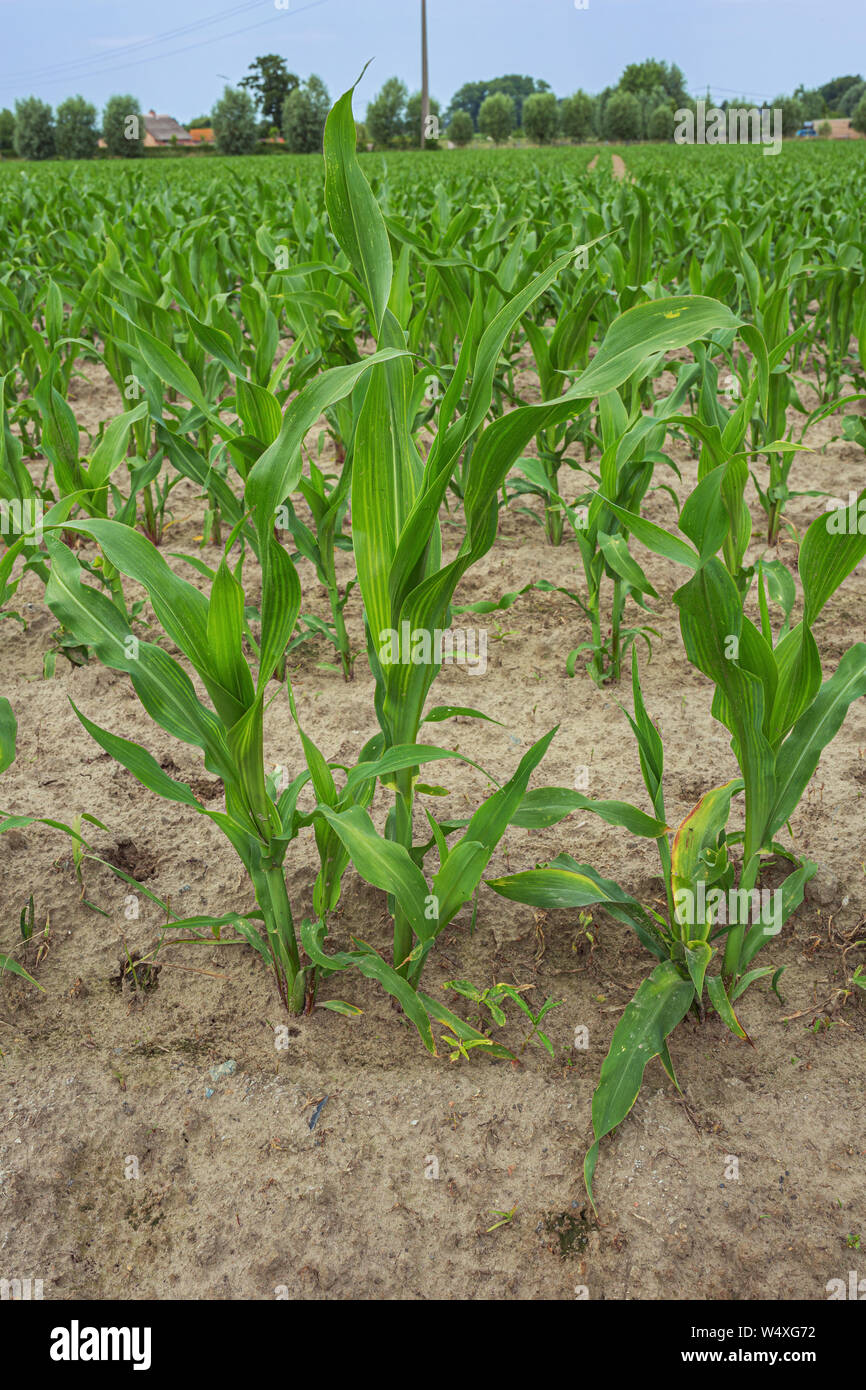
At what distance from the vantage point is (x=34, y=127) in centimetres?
4338

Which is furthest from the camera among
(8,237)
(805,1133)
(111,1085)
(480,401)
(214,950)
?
(8,237)

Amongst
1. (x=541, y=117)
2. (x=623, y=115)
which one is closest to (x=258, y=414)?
(x=541, y=117)

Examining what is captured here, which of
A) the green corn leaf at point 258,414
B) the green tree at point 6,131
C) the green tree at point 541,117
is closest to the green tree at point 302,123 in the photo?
the green tree at point 541,117

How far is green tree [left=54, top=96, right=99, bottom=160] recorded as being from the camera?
42.8m

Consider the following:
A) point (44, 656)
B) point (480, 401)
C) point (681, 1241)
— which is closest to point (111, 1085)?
point (681, 1241)

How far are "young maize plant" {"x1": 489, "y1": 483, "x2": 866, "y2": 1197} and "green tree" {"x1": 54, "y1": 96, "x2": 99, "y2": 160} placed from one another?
51063 mm

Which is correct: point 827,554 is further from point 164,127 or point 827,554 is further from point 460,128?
point 164,127

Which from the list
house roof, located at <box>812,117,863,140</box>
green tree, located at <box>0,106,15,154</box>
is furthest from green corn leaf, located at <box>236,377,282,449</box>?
green tree, located at <box>0,106,15,154</box>

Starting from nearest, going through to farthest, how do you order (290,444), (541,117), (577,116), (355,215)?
(290,444)
(355,215)
(541,117)
(577,116)

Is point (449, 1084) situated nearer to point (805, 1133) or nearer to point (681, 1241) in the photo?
point (681, 1241)

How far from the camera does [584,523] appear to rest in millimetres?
2551

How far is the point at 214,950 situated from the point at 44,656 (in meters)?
1.31

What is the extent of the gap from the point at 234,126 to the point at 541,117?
17259 millimetres

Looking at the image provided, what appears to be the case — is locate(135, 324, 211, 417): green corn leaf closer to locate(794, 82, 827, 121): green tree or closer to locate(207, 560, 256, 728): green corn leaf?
locate(207, 560, 256, 728): green corn leaf
